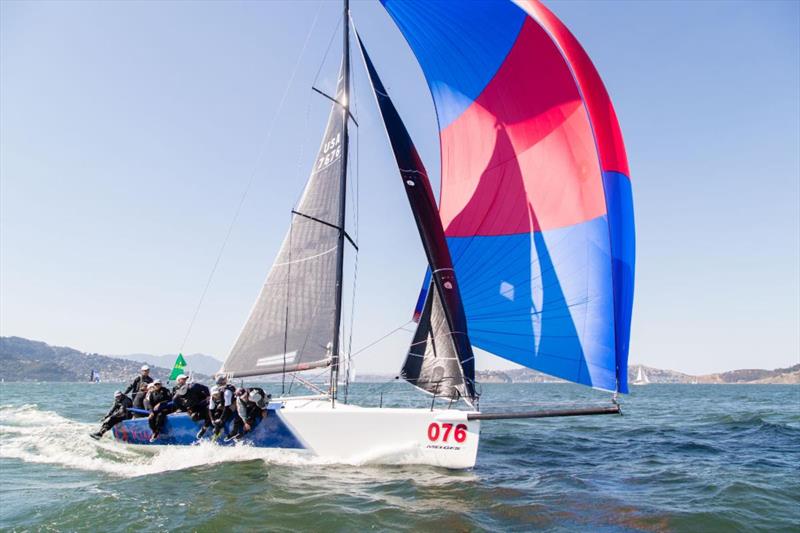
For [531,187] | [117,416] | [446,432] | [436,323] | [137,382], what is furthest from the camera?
[137,382]

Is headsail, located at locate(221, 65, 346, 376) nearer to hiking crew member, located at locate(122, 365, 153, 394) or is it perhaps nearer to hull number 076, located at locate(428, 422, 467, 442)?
hiking crew member, located at locate(122, 365, 153, 394)

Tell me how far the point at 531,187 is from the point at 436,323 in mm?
3280

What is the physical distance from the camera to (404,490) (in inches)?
297

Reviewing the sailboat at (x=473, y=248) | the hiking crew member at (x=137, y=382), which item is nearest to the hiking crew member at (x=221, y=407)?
the sailboat at (x=473, y=248)

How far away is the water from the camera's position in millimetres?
6348

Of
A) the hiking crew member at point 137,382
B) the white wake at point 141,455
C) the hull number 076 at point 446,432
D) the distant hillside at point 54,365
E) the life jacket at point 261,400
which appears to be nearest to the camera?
the hull number 076 at point 446,432

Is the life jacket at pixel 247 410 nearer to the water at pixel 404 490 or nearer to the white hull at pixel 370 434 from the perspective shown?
the white hull at pixel 370 434

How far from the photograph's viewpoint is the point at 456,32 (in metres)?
10.9

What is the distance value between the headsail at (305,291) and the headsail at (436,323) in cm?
211

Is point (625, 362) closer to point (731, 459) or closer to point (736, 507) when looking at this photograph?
point (736, 507)

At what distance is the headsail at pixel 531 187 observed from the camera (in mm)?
8750

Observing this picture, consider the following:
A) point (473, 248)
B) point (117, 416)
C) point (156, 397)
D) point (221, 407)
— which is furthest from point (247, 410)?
point (473, 248)

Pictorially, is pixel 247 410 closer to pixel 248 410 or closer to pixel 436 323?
pixel 248 410

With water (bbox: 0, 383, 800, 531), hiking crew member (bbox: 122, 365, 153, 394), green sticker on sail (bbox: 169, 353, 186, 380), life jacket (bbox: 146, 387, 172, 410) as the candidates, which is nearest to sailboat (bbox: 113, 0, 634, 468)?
life jacket (bbox: 146, 387, 172, 410)
